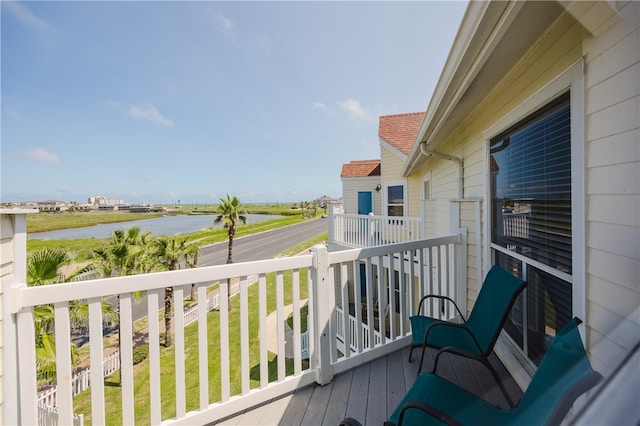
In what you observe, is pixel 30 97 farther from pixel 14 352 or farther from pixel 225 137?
pixel 14 352

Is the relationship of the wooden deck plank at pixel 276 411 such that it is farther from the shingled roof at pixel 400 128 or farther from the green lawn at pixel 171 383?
the shingled roof at pixel 400 128

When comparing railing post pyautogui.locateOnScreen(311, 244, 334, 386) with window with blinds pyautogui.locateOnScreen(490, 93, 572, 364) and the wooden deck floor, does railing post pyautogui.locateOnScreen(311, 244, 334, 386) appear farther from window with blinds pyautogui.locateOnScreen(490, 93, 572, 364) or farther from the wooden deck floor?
window with blinds pyautogui.locateOnScreen(490, 93, 572, 364)

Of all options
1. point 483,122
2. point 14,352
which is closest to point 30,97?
point 14,352

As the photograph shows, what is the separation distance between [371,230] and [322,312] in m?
5.78

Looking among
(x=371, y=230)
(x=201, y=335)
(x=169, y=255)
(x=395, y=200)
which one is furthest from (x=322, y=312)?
(x=169, y=255)

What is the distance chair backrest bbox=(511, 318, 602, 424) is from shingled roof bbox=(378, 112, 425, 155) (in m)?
8.73

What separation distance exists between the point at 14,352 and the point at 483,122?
3895 mm

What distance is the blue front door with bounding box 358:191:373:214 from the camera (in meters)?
12.2

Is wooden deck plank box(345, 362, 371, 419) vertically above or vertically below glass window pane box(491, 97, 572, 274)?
below

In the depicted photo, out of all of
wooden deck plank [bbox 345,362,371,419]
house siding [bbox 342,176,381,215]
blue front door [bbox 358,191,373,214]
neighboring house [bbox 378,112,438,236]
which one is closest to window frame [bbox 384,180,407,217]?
neighboring house [bbox 378,112,438,236]

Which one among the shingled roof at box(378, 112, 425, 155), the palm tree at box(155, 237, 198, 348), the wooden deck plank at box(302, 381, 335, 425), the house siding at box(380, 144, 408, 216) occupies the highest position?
the shingled roof at box(378, 112, 425, 155)

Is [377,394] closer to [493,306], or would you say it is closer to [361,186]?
[493,306]

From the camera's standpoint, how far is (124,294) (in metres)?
1.49

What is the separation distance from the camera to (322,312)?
2078mm
